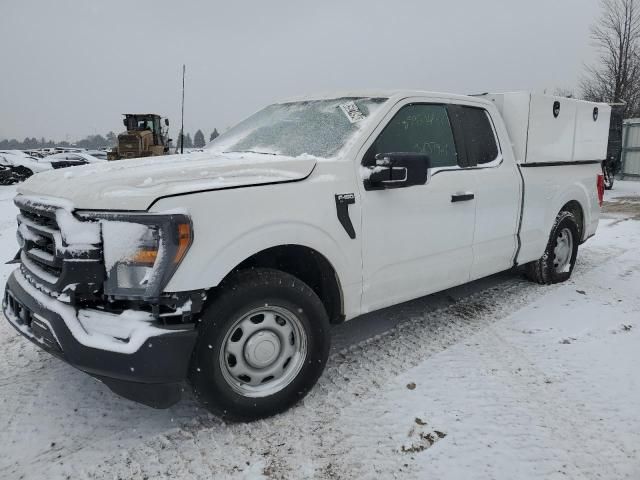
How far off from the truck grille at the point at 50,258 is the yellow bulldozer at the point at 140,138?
16.1m

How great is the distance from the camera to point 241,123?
4.33 m

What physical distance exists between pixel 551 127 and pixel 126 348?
4288 millimetres

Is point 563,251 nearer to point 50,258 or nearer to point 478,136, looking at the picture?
point 478,136

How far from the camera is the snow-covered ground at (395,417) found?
238 cm

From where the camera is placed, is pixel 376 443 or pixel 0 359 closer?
pixel 376 443

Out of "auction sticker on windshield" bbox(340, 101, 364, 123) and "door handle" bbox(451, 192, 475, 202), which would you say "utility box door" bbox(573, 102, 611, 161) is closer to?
"door handle" bbox(451, 192, 475, 202)

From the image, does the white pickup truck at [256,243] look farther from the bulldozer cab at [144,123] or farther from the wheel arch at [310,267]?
the bulldozer cab at [144,123]

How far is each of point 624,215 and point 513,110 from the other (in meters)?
7.69

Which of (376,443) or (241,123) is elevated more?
(241,123)

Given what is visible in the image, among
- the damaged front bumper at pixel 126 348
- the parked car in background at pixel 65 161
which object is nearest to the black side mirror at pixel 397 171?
the damaged front bumper at pixel 126 348

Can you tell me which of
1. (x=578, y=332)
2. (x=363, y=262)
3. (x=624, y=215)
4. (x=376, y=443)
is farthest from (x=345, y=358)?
(x=624, y=215)

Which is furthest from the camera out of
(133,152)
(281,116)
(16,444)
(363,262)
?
(133,152)

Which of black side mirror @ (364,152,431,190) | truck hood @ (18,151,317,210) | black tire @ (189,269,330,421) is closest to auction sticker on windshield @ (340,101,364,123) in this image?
black side mirror @ (364,152,431,190)

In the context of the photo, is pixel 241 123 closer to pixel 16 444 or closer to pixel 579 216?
pixel 16 444
